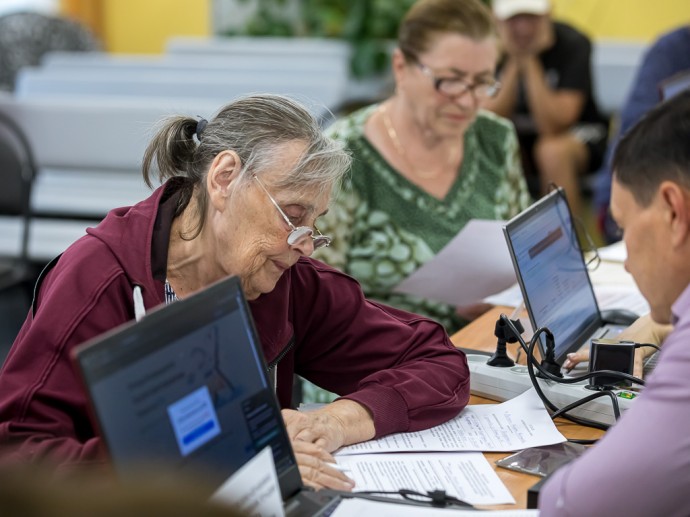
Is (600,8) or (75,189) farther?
(600,8)

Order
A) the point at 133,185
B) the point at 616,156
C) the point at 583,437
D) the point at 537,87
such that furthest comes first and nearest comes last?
1. the point at 537,87
2. the point at 133,185
3. the point at 583,437
4. the point at 616,156

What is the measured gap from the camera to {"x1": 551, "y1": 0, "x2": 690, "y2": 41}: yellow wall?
6941 mm

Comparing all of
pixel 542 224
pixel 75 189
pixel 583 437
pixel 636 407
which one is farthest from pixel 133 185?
pixel 636 407

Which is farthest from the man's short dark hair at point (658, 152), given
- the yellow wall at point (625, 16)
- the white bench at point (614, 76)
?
the yellow wall at point (625, 16)

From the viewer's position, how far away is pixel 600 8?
718 cm

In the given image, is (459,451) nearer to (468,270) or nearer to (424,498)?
(424,498)

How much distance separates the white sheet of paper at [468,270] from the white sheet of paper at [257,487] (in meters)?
1.15

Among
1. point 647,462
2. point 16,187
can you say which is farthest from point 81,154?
point 647,462

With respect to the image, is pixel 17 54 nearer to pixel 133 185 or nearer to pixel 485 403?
pixel 133 185

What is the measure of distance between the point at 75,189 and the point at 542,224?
10.2ft

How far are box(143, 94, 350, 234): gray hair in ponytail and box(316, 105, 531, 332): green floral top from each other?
28.8 inches

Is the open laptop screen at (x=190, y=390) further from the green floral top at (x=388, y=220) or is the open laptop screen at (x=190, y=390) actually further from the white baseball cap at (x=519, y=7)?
the white baseball cap at (x=519, y=7)

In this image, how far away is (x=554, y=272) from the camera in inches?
79.1

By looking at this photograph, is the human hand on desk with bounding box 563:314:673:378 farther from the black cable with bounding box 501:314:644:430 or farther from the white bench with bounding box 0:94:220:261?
the white bench with bounding box 0:94:220:261
